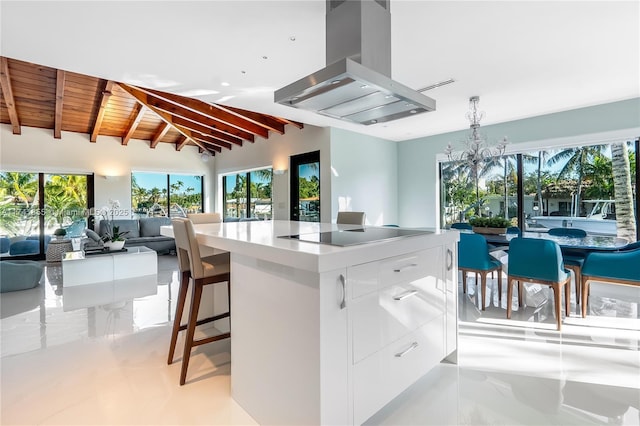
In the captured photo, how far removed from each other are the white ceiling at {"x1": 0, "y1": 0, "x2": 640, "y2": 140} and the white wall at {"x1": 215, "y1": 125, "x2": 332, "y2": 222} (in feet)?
7.24

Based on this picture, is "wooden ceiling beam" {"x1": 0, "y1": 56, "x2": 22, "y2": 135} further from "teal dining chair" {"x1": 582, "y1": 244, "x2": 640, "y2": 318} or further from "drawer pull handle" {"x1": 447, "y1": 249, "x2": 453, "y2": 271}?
"teal dining chair" {"x1": 582, "y1": 244, "x2": 640, "y2": 318}

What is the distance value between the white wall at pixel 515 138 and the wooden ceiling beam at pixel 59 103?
21.1 ft

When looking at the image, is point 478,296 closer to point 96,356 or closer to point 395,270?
point 395,270

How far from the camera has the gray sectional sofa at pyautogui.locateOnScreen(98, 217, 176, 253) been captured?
279 inches

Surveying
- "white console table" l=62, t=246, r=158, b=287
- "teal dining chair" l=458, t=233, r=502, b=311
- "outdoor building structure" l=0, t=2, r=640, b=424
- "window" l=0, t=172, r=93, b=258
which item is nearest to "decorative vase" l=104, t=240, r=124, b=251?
"white console table" l=62, t=246, r=158, b=287

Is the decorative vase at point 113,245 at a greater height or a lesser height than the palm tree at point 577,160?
lesser

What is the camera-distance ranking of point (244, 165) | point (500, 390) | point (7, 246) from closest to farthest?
point (500, 390)
point (7, 246)
point (244, 165)

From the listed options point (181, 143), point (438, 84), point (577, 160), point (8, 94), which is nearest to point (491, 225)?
point (438, 84)

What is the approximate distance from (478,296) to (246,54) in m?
3.88

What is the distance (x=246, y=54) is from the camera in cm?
297

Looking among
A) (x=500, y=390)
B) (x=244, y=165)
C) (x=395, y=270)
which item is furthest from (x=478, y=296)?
(x=244, y=165)

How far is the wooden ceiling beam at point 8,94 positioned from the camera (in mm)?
4280

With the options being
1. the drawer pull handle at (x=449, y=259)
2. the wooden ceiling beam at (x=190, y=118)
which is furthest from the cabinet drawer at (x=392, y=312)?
the wooden ceiling beam at (x=190, y=118)

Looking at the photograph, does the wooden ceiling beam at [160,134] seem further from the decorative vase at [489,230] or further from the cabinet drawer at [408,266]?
the cabinet drawer at [408,266]
